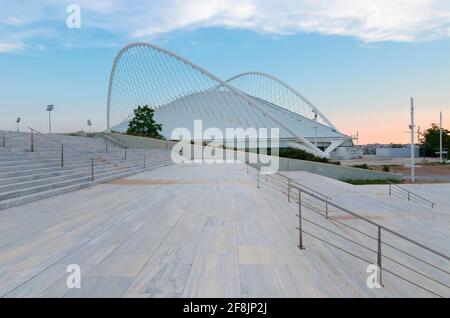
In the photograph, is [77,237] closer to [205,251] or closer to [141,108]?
[205,251]

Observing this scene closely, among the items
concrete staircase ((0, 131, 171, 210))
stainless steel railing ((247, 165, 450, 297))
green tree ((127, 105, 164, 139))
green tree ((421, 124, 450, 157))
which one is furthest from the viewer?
green tree ((421, 124, 450, 157))

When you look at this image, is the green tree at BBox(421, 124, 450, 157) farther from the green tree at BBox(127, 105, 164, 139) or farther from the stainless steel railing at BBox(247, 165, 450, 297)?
the stainless steel railing at BBox(247, 165, 450, 297)

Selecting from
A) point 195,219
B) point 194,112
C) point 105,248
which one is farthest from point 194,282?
point 194,112

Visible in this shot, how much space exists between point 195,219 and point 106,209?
7.62 feet

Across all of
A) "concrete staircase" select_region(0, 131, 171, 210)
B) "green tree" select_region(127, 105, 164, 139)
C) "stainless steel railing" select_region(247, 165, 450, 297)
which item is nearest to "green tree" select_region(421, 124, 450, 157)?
"green tree" select_region(127, 105, 164, 139)

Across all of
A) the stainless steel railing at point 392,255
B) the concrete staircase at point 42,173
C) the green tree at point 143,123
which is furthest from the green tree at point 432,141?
the stainless steel railing at point 392,255

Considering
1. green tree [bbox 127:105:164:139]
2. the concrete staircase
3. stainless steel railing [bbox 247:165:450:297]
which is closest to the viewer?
stainless steel railing [bbox 247:165:450:297]

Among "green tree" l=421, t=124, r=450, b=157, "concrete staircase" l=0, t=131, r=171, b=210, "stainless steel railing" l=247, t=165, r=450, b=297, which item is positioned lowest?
"stainless steel railing" l=247, t=165, r=450, b=297

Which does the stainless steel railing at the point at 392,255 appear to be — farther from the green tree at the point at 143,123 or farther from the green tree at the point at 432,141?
the green tree at the point at 432,141

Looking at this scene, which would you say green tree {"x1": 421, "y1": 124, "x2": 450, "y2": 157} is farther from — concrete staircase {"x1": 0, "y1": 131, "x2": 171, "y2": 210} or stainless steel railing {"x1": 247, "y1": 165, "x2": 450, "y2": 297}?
stainless steel railing {"x1": 247, "y1": 165, "x2": 450, "y2": 297}

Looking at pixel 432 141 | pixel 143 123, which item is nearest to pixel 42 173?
pixel 143 123

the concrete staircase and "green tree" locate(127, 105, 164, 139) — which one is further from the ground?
"green tree" locate(127, 105, 164, 139)

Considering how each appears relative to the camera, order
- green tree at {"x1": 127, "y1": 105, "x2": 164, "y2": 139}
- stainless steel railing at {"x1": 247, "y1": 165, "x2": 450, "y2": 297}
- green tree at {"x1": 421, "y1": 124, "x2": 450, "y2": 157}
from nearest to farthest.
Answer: stainless steel railing at {"x1": 247, "y1": 165, "x2": 450, "y2": 297}, green tree at {"x1": 127, "y1": 105, "x2": 164, "y2": 139}, green tree at {"x1": 421, "y1": 124, "x2": 450, "y2": 157}

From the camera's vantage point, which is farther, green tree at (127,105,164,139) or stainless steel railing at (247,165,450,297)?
green tree at (127,105,164,139)
